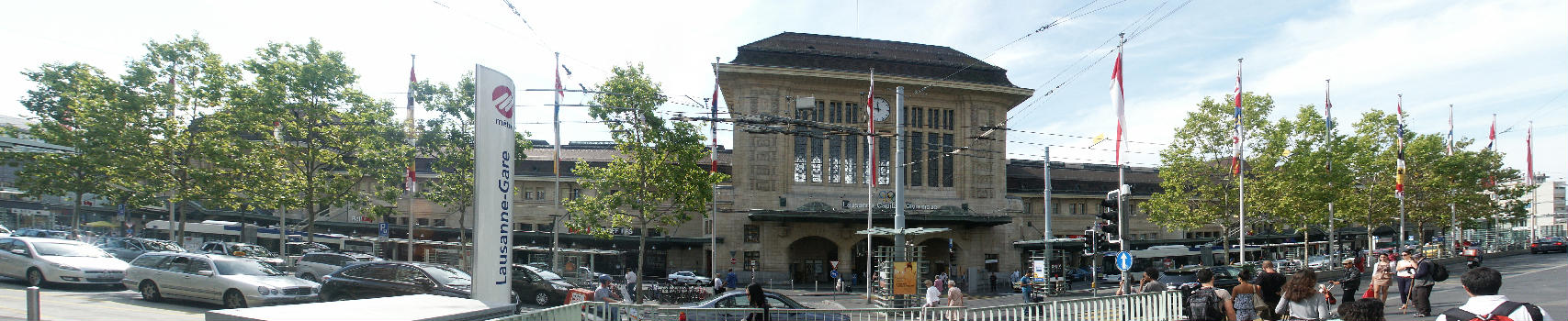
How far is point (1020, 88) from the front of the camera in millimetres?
49312

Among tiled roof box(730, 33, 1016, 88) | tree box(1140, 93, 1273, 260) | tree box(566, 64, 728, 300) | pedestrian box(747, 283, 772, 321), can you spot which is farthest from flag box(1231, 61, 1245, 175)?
pedestrian box(747, 283, 772, 321)

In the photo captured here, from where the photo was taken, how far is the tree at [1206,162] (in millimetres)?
40531

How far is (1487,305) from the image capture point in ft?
19.6

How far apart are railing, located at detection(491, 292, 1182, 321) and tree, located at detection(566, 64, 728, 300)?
53.5 ft

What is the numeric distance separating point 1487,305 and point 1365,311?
3.11 ft

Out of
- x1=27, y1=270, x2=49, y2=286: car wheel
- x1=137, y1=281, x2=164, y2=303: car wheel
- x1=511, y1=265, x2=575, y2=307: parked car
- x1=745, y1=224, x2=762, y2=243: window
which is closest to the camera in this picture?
x1=137, y1=281, x2=164, y2=303: car wheel

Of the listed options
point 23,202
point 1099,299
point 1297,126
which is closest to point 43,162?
point 23,202

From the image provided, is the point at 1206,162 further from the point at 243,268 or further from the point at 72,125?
the point at 72,125

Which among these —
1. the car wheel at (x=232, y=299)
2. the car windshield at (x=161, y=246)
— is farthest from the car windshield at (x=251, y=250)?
the car wheel at (x=232, y=299)

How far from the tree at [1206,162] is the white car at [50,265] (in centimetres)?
4193

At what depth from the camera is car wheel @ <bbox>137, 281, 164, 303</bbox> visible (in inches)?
691

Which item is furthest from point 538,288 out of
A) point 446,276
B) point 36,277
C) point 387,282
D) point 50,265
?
point 36,277

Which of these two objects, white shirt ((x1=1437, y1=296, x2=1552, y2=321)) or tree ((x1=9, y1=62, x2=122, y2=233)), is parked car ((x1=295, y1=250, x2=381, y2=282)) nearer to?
tree ((x1=9, y1=62, x2=122, y2=233))

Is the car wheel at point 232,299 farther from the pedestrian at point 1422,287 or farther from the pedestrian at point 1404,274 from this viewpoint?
the pedestrian at point 1404,274
